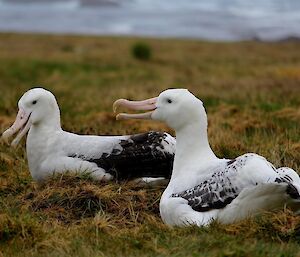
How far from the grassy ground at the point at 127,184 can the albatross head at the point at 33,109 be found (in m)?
0.41

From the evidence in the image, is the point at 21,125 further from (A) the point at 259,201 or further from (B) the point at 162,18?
(B) the point at 162,18

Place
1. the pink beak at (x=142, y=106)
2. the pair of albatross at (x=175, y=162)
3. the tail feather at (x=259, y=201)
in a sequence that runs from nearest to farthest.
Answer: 1. the tail feather at (x=259, y=201)
2. the pair of albatross at (x=175, y=162)
3. the pink beak at (x=142, y=106)

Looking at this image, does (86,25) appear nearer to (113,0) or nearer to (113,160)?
(113,0)

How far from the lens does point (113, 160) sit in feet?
18.0

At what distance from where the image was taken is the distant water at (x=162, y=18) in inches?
1271

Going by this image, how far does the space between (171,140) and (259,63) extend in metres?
13.4

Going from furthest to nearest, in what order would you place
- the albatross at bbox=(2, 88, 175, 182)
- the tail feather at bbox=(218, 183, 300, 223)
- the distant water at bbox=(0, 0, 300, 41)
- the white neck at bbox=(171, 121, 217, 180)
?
the distant water at bbox=(0, 0, 300, 41) < the albatross at bbox=(2, 88, 175, 182) < the white neck at bbox=(171, 121, 217, 180) < the tail feather at bbox=(218, 183, 300, 223)

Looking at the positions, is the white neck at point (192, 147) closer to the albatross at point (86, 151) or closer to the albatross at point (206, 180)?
the albatross at point (206, 180)

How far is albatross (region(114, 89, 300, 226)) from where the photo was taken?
4102 mm

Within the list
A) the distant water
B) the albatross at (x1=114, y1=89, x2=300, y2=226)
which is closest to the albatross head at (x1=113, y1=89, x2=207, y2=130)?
the albatross at (x1=114, y1=89, x2=300, y2=226)

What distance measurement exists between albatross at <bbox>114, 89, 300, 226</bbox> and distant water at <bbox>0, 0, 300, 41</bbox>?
25452 millimetres

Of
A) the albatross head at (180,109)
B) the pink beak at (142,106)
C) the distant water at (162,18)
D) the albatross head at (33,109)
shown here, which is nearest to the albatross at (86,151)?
the albatross head at (33,109)

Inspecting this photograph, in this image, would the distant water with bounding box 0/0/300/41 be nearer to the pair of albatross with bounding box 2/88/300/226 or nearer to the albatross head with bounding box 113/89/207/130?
the pair of albatross with bounding box 2/88/300/226

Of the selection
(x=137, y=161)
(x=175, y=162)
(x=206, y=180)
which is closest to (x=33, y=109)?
(x=137, y=161)
